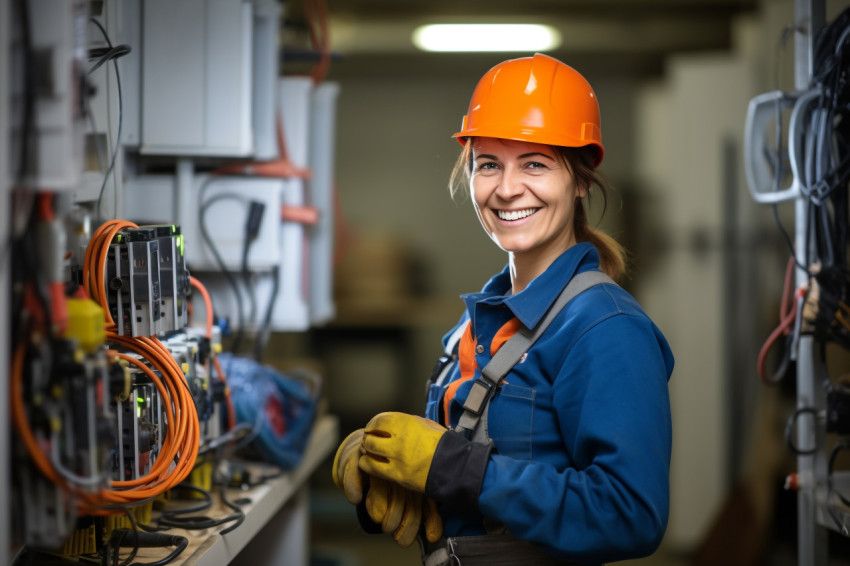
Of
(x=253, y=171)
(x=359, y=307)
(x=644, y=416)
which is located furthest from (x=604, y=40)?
(x=644, y=416)

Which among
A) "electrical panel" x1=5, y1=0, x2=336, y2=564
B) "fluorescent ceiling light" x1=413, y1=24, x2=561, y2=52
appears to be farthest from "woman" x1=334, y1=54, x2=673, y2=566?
"fluorescent ceiling light" x1=413, y1=24, x2=561, y2=52

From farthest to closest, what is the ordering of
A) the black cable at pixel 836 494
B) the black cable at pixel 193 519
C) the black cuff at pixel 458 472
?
1. the black cable at pixel 836 494
2. the black cable at pixel 193 519
3. the black cuff at pixel 458 472

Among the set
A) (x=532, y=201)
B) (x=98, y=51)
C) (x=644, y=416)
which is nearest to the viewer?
(x=644, y=416)

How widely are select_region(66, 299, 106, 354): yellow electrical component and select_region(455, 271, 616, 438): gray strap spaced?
0.57 m

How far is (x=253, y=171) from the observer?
240 cm

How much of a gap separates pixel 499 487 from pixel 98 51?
1.08 meters

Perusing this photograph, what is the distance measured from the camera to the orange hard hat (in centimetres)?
138

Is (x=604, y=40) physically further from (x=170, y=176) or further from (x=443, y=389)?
(x=443, y=389)

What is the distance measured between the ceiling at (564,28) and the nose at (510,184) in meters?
3.30

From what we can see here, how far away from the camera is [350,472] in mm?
1334

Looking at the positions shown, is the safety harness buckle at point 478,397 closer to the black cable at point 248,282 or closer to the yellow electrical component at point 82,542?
the yellow electrical component at point 82,542

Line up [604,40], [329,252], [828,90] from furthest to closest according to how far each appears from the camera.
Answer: [604,40], [329,252], [828,90]

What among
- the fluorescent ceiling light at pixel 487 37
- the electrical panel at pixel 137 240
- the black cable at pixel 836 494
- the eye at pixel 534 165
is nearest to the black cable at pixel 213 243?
the electrical panel at pixel 137 240

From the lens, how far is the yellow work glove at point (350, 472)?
1.33 meters
